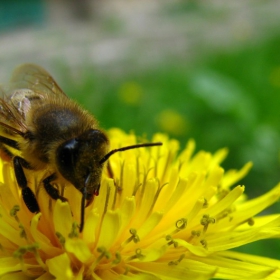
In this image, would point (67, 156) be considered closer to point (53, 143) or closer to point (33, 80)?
point (53, 143)

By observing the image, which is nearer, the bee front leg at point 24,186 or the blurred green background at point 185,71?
the bee front leg at point 24,186

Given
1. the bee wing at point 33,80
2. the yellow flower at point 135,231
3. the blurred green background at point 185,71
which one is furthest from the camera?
the blurred green background at point 185,71

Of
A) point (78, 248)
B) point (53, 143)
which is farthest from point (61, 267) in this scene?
point (53, 143)

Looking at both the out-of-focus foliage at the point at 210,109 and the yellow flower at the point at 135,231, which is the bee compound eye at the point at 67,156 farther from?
the out-of-focus foliage at the point at 210,109

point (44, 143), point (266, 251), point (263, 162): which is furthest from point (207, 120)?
point (44, 143)

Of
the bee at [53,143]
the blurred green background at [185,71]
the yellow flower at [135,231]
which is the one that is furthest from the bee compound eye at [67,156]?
the blurred green background at [185,71]

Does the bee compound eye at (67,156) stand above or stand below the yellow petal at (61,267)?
above

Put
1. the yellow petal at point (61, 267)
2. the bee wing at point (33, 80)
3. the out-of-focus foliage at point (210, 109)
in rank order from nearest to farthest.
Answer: the yellow petal at point (61, 267) < the bee wing at point (33, 80) < the out-of-focus foliage at point (210, 109)

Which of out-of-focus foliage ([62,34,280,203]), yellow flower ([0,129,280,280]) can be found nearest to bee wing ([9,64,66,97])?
yellow flower ([0,129,280,280])

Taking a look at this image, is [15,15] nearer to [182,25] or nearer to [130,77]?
[182,25]
